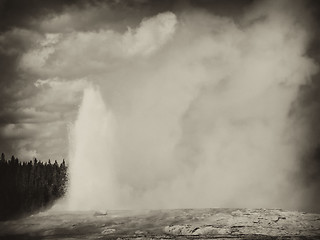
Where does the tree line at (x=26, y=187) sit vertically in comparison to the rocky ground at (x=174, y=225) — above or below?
above

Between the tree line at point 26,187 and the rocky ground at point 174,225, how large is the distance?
72.9 feet

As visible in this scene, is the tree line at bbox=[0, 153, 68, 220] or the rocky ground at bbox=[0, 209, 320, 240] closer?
the rocky ground at bbox=[0, 209, 320, 240]

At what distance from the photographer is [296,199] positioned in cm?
9438

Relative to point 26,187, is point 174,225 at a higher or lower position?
lower

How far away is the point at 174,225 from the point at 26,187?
49.0 meters

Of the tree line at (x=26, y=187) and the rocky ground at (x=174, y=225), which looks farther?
the tree line at (x=26, y=187)

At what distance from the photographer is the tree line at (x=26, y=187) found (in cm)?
6178

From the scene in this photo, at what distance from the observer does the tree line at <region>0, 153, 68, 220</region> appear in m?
61.8

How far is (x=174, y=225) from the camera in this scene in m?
28.2

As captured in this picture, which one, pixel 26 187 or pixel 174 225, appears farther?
pixel 26 187

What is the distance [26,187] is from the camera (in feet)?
226

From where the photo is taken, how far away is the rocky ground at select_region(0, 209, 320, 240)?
82.9 ft

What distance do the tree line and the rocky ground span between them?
22211 mm

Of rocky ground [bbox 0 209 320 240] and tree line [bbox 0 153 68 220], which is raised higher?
tree line [bbox 0 153 68 220]
